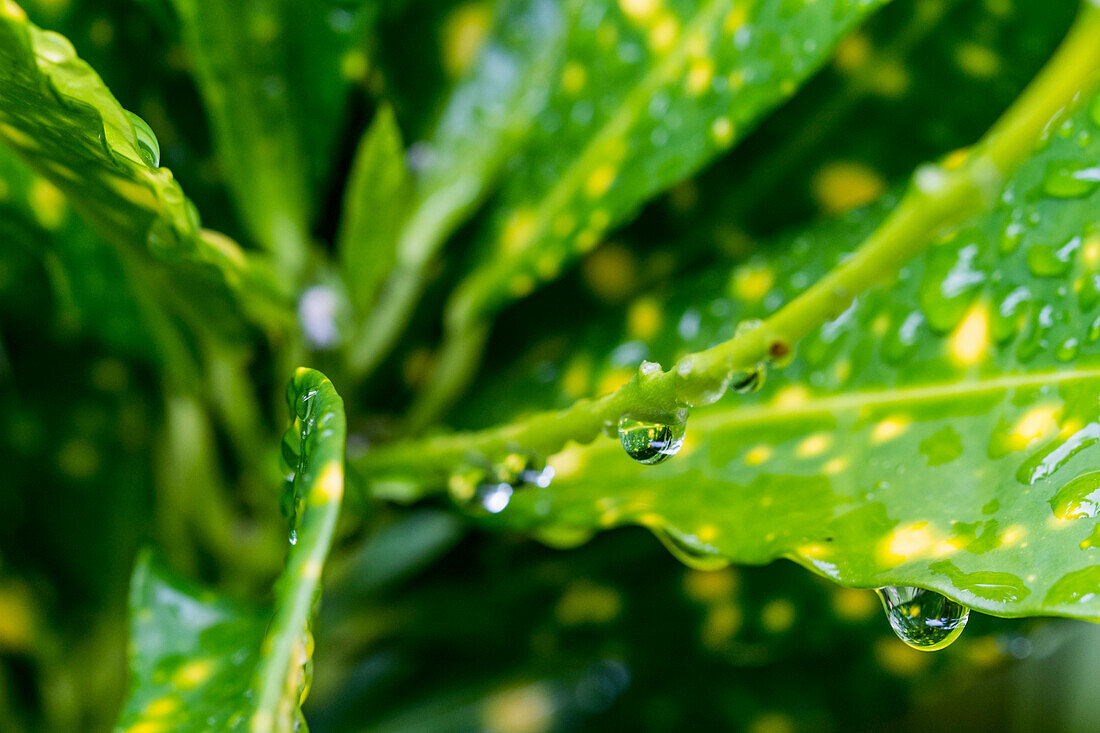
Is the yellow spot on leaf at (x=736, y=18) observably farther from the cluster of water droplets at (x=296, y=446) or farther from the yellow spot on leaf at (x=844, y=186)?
the cluster of water droplets at (x=296, y=446)

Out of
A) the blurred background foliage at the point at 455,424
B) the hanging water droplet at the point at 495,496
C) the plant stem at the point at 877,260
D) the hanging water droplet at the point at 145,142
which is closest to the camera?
the plant stem at the point at 877,260

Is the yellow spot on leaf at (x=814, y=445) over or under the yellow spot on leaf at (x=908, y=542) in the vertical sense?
over

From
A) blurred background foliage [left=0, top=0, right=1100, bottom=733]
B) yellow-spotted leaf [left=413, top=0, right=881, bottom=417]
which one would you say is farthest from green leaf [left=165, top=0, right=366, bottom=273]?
yellow-spotted leaf [left=413, top=0, right=881, bottom=417]

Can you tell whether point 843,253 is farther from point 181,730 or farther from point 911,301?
point 181,730

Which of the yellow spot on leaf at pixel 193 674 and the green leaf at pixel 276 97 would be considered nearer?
the yellow spot on leaf at pixel 193 674

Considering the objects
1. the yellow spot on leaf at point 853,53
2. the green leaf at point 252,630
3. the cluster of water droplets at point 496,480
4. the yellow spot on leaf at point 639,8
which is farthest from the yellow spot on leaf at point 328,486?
the yellow spot on leaf at point 853,53

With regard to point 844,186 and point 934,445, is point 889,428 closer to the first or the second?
point 934,445

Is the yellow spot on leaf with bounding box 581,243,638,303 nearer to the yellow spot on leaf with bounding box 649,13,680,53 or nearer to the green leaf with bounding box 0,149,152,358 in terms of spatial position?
the yellow spot on leaf with bounding box 649,13,680,53
